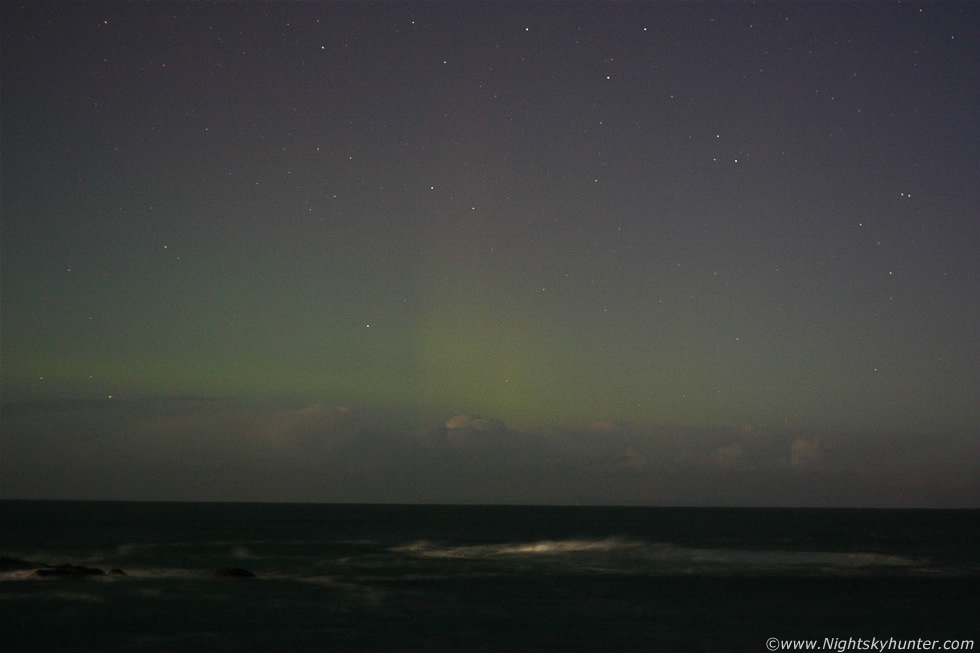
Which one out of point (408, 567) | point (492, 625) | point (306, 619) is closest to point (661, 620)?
point (492, 625)

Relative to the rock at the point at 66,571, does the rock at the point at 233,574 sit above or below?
below

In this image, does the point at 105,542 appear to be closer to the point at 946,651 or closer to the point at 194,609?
the point at 194,609

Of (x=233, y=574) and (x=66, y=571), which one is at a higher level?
(x=66, y=571)

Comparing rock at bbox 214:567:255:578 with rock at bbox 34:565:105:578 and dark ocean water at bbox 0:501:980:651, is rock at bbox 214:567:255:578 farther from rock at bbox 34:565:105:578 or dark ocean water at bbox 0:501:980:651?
rock at bbox 34:565:105:578

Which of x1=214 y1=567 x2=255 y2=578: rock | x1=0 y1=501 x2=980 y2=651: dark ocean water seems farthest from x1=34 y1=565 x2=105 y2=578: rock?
x1=214 y1=567 x2=255 y2=578: rock

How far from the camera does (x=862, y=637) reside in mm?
22141

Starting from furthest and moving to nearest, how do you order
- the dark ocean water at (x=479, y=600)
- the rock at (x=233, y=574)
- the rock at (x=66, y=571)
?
the rock at (x=233, y=574)
the rock at (x=66, y=571)
the dark ocean water at (x=479, y=600)

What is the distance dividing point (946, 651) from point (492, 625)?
465 inches

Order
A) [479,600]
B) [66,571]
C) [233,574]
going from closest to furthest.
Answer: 1. [479,600]
2. [66,571]
3. [233,574]

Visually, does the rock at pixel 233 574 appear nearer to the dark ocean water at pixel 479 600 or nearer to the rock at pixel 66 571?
the dark ocean water at pixel 479 600

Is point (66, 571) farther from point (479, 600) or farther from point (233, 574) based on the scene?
point (479, 600)

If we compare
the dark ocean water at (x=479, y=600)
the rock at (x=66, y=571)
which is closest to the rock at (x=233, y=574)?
the dark ocean water at (x=479, y=600)

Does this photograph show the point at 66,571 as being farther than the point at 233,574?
No

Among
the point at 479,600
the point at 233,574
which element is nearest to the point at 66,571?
the point at 233,574
